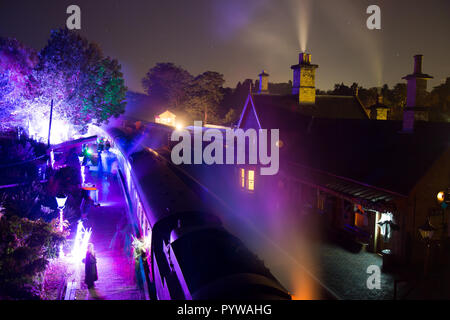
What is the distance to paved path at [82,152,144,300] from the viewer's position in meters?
9.27

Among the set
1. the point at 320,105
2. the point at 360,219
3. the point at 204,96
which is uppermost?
the point at 204,96

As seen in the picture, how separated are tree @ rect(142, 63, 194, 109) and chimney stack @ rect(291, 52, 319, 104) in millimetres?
55022

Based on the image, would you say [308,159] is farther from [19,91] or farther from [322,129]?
[19,91]

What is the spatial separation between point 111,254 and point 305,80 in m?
19.4

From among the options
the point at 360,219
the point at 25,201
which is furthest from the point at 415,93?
the point at 25,201

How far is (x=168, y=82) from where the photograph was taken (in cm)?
8894

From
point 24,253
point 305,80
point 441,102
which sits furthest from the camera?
point 441,102

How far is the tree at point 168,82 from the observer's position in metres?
82.1

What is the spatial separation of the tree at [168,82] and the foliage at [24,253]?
228 ft

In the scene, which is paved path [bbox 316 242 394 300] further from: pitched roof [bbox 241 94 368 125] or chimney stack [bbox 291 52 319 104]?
chimney stack [bbox 291 52 319 104]

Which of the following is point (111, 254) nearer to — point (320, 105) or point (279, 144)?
point (279, 144)

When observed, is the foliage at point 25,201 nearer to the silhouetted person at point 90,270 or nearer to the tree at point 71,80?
the silhouetted person at point 90,270

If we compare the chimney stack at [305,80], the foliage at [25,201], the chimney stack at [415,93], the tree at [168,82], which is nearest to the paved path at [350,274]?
the chimney stack at [415,93]

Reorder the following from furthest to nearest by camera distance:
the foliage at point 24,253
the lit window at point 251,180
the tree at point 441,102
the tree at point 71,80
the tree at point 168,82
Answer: the tree at point 168,82
the tree at point 441,102
the tree at point 71,80
the lit window at point 251,180
the foliage at point 24,253
